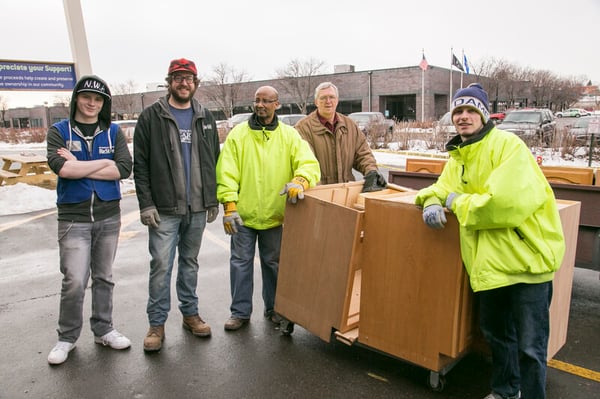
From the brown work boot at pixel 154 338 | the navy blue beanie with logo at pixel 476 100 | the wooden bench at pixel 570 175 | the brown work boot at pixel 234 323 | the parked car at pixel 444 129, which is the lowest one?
the brown work boot at pixel 234 323

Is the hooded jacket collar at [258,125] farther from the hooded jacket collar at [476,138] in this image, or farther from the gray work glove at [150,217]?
the hooded jacket collar at [476,138]

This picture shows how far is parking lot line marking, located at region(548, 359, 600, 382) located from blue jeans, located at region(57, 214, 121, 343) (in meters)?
3.40

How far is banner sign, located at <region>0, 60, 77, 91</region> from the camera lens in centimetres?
988

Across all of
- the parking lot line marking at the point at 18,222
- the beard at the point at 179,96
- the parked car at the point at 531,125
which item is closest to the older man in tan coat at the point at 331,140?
the beard at the point at 179,96

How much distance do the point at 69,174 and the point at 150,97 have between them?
2312 inches

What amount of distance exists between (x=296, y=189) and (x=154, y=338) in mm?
1636

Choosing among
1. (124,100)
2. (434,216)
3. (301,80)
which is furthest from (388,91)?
(434,216)

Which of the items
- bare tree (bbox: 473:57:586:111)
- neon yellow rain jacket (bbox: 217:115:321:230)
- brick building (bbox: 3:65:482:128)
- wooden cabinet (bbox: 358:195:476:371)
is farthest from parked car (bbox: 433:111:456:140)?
bare tree (bbox: 473:57:586:111)

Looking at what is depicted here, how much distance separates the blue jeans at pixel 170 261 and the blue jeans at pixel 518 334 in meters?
2.32

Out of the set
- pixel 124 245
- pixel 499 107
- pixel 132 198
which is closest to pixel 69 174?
pixel 124 245

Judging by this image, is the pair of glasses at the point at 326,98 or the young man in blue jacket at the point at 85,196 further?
the pair of glasses at the point at 326,98

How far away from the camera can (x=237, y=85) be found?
47688mm

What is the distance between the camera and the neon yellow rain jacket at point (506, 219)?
7.97 ft

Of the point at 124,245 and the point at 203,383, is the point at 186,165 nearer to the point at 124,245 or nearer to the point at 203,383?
the point at 203,383
